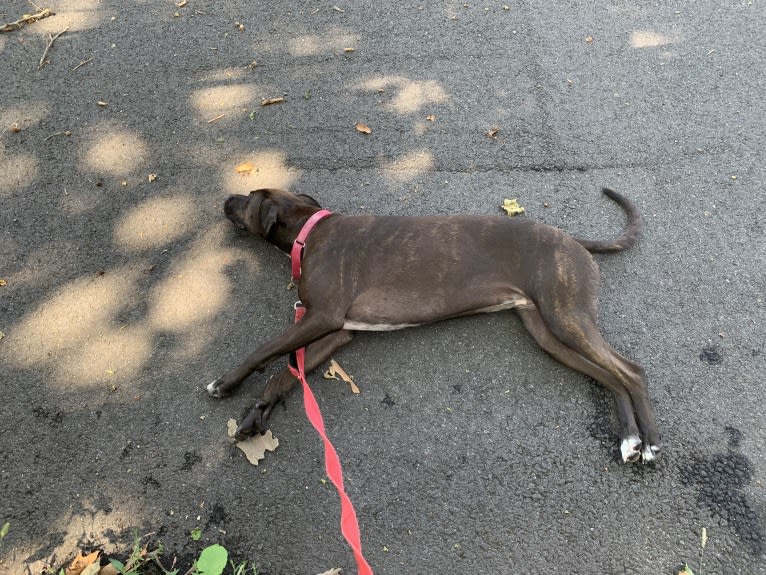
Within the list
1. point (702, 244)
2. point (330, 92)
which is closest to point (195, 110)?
point (330, 92)

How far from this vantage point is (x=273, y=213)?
13.9 feet

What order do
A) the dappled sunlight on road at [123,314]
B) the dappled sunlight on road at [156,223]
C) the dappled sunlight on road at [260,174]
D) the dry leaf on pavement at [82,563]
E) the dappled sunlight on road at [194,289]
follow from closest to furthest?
the dry leaf on pavement at [82,563], the dappled sunlight on road at [123,314], the dappled sunlight on road at [194,289], the dappled sunlight on road at [156,223], the dappled sunlight on road at [260,174]

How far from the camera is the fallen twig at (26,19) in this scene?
603 cm

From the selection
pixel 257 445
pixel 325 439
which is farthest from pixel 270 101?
pixel 325 439

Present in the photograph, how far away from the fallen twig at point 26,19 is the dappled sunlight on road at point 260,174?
301cm

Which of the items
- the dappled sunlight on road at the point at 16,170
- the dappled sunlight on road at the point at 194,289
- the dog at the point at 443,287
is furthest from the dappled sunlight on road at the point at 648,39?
the dappled sunlight on road at the point at 16,170

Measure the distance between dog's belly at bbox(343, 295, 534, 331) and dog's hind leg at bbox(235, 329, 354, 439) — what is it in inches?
4.5

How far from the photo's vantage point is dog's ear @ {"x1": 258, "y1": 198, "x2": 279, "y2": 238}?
4.23 m

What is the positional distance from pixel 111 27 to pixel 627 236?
5338 mm

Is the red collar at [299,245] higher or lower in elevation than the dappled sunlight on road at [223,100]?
lower

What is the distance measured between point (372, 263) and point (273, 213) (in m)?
0.82

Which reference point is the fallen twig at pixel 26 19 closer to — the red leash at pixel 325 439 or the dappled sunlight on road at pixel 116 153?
the dappled sunlight on road at pixel 116 153

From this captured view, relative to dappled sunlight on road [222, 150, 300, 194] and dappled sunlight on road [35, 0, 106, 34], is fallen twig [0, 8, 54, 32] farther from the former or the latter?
dappled sunlight on road [222, 150, 300, 194]

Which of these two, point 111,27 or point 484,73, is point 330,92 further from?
point 111,27
